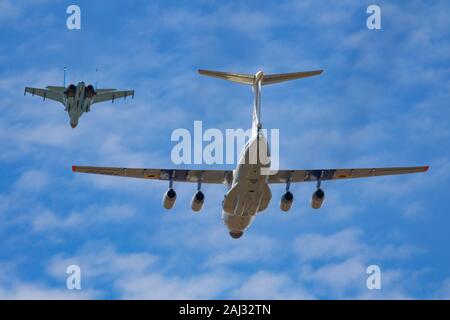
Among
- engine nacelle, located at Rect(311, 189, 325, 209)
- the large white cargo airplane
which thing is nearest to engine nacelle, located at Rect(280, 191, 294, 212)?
the large white cargo airplane

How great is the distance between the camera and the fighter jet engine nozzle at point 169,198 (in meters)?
45.9

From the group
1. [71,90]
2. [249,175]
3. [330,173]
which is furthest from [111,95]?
[249,175]

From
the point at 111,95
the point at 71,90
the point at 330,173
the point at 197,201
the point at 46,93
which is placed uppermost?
the point at 46,93

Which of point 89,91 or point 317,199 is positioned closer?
point 317,199

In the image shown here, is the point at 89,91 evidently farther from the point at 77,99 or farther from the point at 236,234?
the point at 236,234

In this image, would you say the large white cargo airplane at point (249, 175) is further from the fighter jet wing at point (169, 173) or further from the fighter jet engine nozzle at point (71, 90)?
the fighter jet engine nozzle at point (71, 90)

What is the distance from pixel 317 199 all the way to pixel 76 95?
23.7 metres

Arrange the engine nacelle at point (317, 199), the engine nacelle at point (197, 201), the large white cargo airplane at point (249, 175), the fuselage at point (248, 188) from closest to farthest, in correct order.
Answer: the fuselage at point (248, 188)
the large white cargo airplane at point (249, 175)
the engine nacelle at point (197, 201)
the engine nacelle at point (317, 199)

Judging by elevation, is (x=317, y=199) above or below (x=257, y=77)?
below

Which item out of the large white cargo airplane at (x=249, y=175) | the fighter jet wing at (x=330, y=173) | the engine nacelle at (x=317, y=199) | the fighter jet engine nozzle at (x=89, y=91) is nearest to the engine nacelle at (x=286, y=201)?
the large white cargo airplane at (x=249, y=175)

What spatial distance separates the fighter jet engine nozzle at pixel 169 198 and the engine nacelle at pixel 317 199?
747cm

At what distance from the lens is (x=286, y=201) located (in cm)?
4612

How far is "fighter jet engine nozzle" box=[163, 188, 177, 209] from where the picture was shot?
45875 millimetres

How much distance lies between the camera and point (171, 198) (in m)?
45.9
